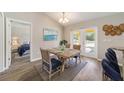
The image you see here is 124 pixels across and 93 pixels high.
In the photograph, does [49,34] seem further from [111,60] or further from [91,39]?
[111,60]

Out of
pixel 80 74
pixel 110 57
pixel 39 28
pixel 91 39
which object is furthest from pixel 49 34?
pixel 110 57

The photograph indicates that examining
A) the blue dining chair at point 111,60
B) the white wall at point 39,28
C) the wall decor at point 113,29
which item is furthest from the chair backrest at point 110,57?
the white wall at point 39,28

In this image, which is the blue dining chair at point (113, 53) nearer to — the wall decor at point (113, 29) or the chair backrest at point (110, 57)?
the chair backrest at point (110, 57)

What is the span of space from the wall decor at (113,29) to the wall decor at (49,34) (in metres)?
3.07

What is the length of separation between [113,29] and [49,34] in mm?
3261

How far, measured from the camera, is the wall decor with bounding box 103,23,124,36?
1450 millimetres

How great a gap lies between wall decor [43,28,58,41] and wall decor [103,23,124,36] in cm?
307

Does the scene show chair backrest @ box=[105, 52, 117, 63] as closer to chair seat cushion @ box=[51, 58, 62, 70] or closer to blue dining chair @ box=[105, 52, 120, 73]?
blue dining chair @ box=[105, 52, 120, 73]

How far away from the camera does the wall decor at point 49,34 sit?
431cm

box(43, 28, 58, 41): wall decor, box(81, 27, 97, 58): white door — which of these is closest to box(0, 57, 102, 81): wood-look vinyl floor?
box(81, 27, 97, 58): white door
